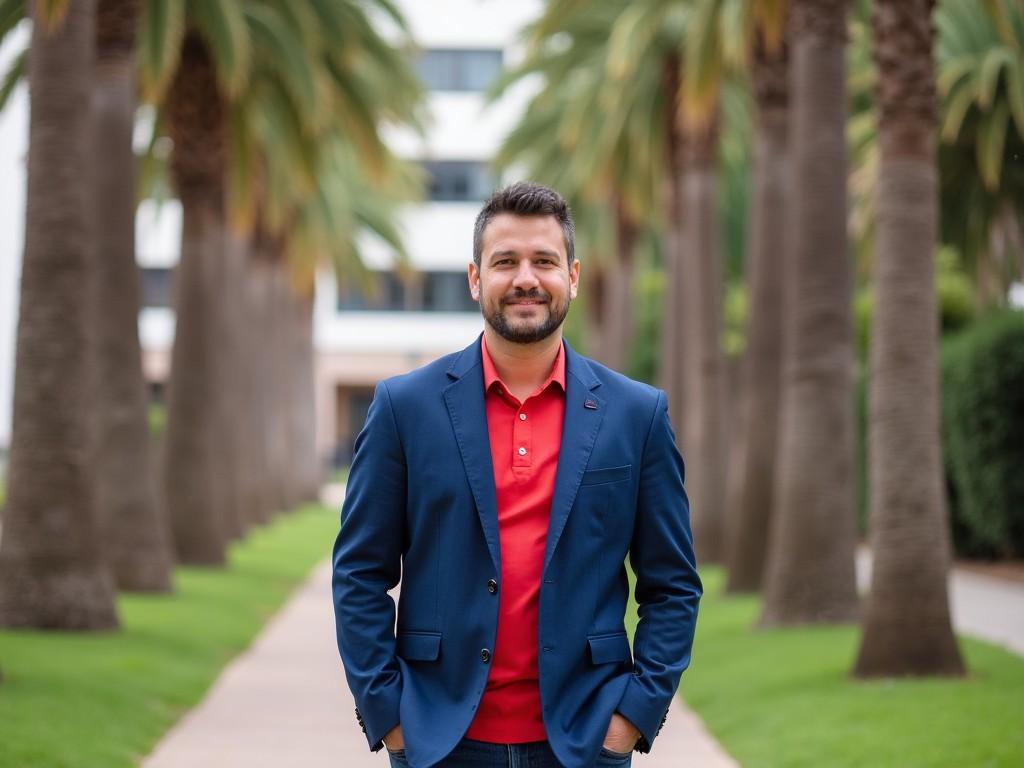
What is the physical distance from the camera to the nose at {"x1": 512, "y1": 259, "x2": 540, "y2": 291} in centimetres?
412

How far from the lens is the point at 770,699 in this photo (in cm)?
1133

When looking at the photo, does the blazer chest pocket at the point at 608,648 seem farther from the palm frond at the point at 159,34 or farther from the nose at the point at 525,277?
the palm frond at the point at 159,34

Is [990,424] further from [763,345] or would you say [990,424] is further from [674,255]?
[674,255]

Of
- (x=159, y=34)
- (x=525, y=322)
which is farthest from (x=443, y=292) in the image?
(x=525, y=322)

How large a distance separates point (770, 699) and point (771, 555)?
3.69 metres

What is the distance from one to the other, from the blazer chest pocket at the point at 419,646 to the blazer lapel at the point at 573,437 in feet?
1.11

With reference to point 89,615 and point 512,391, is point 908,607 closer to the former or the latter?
point 89,615

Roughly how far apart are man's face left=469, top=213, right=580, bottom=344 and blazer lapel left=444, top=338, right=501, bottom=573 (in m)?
0.14

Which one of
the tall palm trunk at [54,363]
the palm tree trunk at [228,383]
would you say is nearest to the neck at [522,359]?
the tall palm trunk at [54,363]

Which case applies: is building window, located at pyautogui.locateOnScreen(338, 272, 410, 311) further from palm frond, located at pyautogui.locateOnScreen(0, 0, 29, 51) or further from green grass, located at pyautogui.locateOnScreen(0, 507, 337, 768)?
palm frond, located at pyautogui.locateOnScreen(0, 0, 29, 51)

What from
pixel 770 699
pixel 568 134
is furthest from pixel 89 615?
pixel 568 134

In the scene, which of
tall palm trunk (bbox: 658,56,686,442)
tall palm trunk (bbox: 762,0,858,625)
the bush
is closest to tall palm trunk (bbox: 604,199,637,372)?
tall palm trunk (bbox: 658,56,686,442)

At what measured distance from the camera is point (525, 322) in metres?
4.14

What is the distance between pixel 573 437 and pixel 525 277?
0.42 meters
